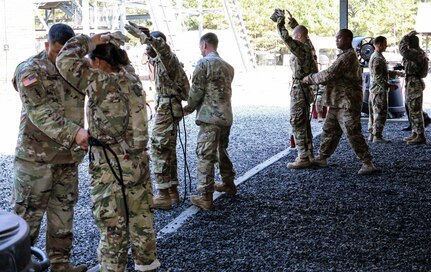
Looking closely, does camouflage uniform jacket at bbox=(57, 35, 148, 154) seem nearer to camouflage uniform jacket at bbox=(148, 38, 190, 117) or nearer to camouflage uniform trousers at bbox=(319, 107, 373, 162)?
camouflage uniform jacket at bbox=(148, 38, 190, 117)

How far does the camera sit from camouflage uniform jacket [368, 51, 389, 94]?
947 cm

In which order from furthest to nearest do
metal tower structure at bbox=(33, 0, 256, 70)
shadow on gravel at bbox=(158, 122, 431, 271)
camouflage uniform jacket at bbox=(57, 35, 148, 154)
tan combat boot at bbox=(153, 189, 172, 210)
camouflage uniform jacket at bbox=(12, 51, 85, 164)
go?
metal tower structure at bbox=(33, 0, 256, 70) → tan combat boot at bbox=(153, 189, 172, 210) → shadow on gravel at bbox=(158, 122, 431, 271) → camouflage uniform jacket at bbox=(12, 51, 85, 164) → camouflage uniform jacket at bbox=(57, 35, 148, 154)

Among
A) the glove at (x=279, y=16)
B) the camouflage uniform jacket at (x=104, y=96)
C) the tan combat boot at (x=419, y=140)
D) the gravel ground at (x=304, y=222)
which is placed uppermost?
the glove at (x=279, y=16)

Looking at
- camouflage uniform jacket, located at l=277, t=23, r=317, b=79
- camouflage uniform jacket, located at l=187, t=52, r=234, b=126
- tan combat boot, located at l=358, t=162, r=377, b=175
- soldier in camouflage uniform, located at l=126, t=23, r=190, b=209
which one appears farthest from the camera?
camouflage uniform jacket, located at l=277, t=23, r=317, b=79

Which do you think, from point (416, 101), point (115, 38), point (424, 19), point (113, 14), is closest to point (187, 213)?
point (115, 38)

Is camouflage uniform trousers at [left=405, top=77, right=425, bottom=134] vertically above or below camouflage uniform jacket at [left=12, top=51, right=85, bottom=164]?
below

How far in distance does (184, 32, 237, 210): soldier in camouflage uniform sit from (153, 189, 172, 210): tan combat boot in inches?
10.9

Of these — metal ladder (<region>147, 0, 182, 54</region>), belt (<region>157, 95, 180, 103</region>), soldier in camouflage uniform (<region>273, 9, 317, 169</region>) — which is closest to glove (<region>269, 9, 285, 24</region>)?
soldier in camouflage uniform (<region>273, 9, 317, 169</region>)

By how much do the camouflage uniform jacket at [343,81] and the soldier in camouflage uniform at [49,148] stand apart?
3902mm

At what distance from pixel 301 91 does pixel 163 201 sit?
2736mm

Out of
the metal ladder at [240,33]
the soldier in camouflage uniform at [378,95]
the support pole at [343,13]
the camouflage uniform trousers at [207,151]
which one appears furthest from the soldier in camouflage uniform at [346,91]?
the metal ladder at [240,33]

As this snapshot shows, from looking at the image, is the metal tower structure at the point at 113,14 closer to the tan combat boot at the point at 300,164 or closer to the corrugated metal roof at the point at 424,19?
the tan combat boot at the point at 300,164

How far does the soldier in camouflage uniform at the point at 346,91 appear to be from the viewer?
705cm

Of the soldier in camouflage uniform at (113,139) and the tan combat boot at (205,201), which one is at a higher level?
the soldier in camouflage uniform at (113,139)
